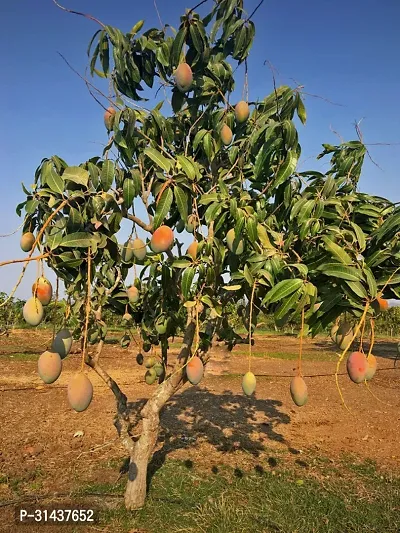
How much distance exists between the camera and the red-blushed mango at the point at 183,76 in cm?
229

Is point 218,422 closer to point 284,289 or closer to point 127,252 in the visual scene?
point 127,252

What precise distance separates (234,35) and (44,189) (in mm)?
1497

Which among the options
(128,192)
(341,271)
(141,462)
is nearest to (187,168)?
(128,192)

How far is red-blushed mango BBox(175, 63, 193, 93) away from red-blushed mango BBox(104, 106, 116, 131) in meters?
0.38

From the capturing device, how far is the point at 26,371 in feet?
31.8

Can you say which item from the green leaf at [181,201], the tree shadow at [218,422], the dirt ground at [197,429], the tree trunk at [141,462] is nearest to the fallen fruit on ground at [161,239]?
the green leaf at [181,201]

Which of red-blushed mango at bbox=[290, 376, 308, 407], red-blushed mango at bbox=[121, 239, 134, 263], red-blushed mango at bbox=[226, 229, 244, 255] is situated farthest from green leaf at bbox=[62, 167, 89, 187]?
red-blushed mango at bbox=[290, 376, 308, 407]

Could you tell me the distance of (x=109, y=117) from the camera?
89.4 inches

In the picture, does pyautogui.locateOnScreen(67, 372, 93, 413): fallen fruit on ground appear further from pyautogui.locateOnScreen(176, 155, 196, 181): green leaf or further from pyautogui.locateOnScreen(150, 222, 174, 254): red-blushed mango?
pyautogui.locateOnScreen(176, 155, 196, 181): green leaf

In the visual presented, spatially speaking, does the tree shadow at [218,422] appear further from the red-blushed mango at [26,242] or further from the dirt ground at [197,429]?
the red-blushed mango at [26,242]

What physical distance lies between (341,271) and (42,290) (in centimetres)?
115

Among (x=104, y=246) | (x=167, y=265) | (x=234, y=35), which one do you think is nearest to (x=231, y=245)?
(x=104, y=246)

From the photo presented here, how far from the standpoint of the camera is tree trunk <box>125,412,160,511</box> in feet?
10.6

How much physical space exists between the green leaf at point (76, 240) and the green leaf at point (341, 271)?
3.21ft
